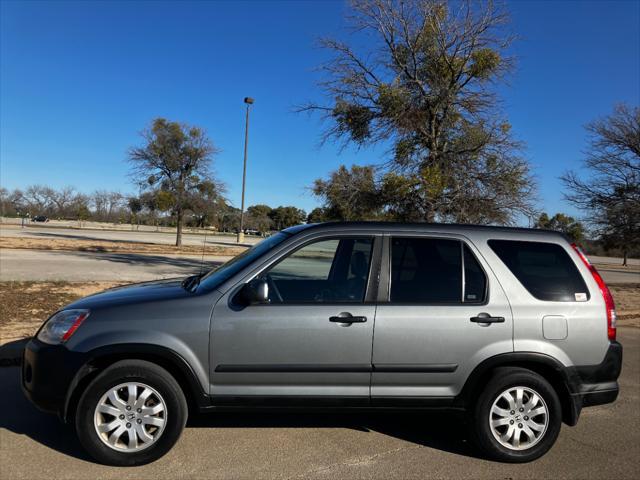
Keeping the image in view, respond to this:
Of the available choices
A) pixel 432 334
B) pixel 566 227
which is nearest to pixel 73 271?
pixel 432 334

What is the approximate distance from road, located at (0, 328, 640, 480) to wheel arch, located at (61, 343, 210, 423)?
38 cm

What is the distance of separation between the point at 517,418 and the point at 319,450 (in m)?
1.52

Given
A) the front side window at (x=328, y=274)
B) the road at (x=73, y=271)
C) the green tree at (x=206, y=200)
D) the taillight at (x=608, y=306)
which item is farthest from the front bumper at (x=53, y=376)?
the green tree at (x=206, y=200)

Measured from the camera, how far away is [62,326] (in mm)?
3303

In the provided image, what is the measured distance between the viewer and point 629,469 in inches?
135

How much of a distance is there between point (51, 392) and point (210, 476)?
4.05ft

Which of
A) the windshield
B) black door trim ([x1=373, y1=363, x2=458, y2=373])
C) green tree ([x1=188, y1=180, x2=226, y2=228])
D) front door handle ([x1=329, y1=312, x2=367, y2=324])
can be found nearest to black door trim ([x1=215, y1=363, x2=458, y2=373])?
black door trim ([x1=373, y1=363, x2=458, y2=373])

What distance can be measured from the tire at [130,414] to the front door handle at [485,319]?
219cm

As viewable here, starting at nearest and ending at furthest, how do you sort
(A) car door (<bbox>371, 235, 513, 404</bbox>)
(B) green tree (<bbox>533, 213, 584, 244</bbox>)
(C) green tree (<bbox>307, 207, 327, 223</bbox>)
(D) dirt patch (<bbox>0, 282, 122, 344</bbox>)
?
(A) car door (<bbox>371, 235, 513, 404</bbox>) < (D) dirt patch (<bbox>0, 282, 122, 344</bbox>) < (B) green tree (<bbox>533, 213, 584, 244</bbox>) < (C) green tree (<bbox>307, 207, 327, 223</bbox>)

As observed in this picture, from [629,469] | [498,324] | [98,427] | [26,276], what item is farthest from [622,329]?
[26,276]

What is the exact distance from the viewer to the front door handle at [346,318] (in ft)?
10.9

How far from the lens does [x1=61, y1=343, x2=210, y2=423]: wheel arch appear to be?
10.4 ft

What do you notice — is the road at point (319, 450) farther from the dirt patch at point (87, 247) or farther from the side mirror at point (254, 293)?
the dirt patch at point (87, 247)

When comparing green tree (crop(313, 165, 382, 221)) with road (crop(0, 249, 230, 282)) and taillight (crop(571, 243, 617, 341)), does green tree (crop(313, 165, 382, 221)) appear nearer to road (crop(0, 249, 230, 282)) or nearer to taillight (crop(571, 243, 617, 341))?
road (crop(0, 249, 230, 282))
